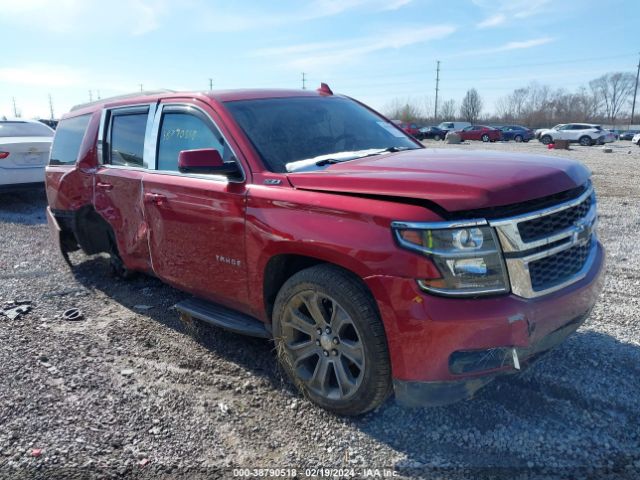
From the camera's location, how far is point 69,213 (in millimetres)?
5520

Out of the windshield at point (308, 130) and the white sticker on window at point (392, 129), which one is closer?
the windshield at point (308, 130)

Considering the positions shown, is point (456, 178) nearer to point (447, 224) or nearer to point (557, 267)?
point (447, 224)

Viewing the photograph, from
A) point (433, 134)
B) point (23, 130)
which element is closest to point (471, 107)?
point (433, 134)

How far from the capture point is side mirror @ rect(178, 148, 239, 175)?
321 cm

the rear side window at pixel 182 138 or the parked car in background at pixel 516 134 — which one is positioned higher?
the rear side window at pixel 182 138

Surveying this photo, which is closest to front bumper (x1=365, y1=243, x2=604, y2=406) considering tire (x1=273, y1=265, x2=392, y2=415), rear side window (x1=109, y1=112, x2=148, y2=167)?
tire (x1=273, y1=265, x2=392, y2=415)

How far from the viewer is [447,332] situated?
7.97 feet

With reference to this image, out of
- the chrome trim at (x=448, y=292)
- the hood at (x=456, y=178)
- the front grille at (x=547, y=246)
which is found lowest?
the chrome trim at (x=448, y=292)

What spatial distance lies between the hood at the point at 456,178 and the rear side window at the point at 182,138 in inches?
32.5

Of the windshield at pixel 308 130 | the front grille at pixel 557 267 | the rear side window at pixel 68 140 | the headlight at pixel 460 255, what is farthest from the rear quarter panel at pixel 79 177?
the front grille at pixel 557 267

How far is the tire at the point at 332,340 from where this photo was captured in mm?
2682

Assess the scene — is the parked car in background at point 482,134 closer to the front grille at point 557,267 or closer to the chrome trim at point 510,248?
the front grille at point 557,267

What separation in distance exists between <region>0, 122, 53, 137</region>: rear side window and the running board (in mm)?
8817

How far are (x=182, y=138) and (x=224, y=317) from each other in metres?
1.41
